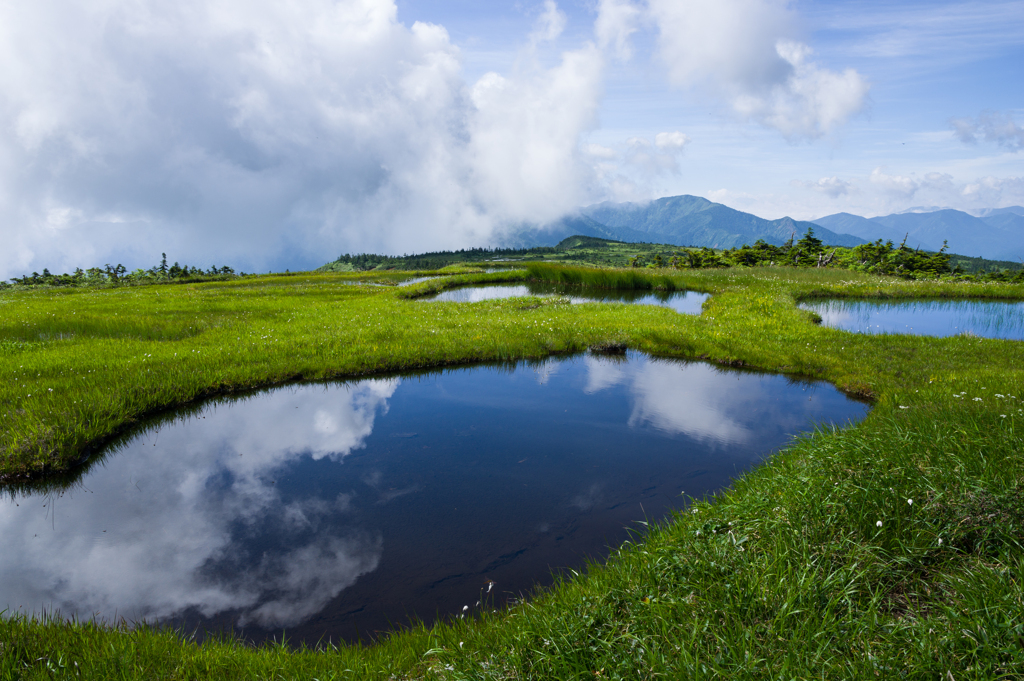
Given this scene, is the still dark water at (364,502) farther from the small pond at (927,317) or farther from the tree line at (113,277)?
the tree line at (113,277)

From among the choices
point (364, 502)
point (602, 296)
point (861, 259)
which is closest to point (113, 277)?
point (602, 296)

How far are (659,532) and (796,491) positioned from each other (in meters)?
1.67

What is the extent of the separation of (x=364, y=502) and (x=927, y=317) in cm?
3151

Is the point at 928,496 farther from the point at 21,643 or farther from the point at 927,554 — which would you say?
the point at 21,643

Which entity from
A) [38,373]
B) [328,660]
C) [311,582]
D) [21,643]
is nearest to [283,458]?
[311,582]

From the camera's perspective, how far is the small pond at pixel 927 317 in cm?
2083

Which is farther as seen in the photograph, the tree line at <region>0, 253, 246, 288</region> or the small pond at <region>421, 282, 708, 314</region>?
the tree line at <region>0, 253, 246, 288</region>

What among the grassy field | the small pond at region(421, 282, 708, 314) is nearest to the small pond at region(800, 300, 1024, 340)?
the small pond at region(421, 282, 708, 314)

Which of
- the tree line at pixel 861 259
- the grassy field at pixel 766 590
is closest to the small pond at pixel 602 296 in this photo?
the grassy field at pixel 766 590

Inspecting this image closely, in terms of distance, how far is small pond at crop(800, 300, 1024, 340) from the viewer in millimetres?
20828

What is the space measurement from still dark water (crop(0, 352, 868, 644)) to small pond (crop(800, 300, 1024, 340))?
13.9 m

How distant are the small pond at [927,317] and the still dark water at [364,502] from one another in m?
13.9

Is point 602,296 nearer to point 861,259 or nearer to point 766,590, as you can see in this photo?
point 766,590

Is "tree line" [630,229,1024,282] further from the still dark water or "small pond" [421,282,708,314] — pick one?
the still dark water
